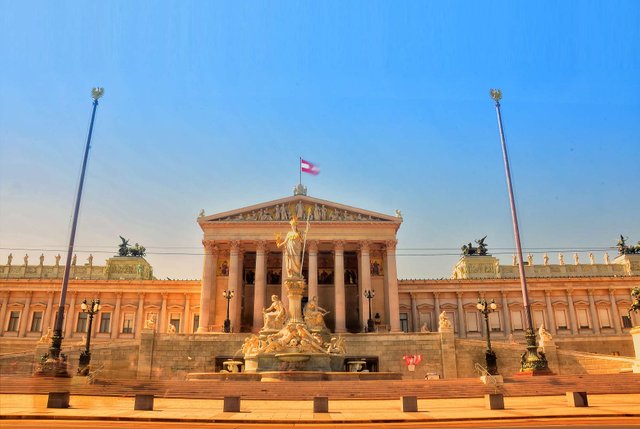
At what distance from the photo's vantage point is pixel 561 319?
67.8m

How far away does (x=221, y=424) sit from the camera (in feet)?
45.9

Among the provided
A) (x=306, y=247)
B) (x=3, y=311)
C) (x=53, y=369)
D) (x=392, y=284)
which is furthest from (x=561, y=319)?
(x=3, y=311)

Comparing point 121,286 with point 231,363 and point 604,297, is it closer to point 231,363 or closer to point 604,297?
point 231,363

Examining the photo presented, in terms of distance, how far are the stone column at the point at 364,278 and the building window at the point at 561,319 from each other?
26.8 m

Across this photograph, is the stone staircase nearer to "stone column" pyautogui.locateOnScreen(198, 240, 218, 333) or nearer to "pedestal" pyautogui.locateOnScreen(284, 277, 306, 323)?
"pedestal" pyautogui.locateOnScreen(284, 277, 306, 323)

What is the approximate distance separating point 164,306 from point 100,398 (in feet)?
155

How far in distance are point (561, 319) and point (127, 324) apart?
55.0m

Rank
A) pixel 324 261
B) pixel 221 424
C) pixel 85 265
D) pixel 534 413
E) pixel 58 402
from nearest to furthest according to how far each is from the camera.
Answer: pixel 221 424 < pixel 534 413 < pixel 58 402 < pixel 324 261 < pixel 85 265

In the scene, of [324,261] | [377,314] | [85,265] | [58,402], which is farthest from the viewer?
[85,265]

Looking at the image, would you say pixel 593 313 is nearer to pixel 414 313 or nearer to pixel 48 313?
pixel 414 313

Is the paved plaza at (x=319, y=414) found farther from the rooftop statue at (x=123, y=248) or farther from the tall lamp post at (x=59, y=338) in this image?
the rooftop statue at (x=123, y=248)

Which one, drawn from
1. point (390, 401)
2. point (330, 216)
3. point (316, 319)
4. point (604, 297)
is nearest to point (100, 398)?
point (390, 401)

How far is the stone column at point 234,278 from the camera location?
56.8 metres

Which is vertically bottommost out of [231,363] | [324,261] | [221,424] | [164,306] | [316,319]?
[221,424]
